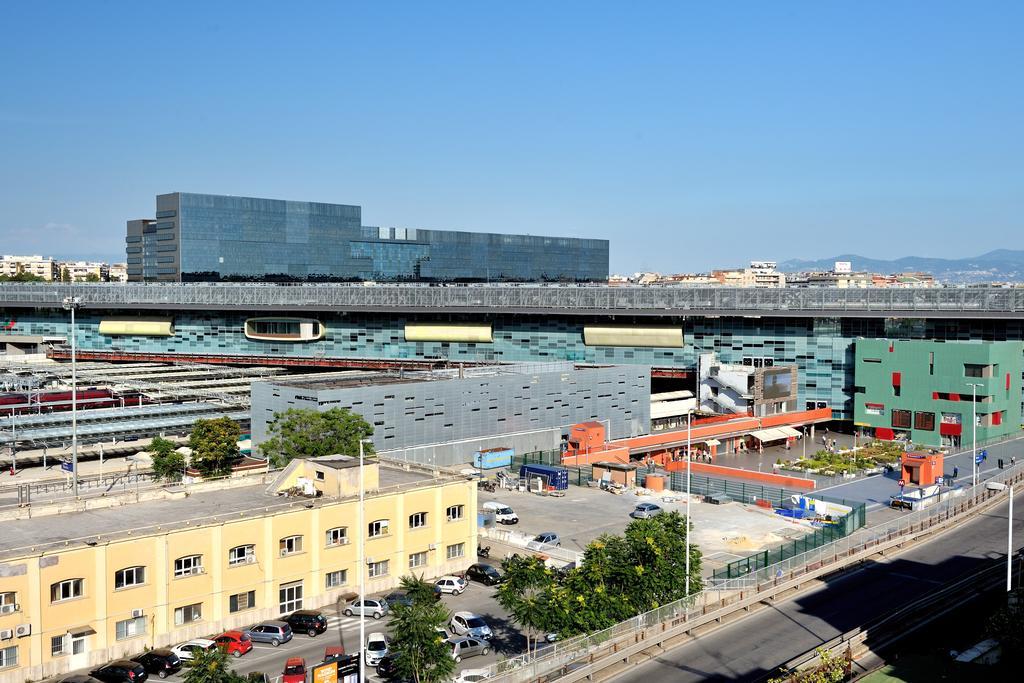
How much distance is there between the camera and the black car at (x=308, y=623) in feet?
103

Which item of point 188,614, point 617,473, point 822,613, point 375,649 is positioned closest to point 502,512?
point 617,473


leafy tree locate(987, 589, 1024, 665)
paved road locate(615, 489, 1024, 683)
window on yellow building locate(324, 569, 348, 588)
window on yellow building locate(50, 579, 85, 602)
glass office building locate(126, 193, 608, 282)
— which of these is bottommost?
paved road locate(615, 489, 1024, 683)

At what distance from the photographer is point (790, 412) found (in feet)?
258

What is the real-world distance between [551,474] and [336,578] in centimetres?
2176

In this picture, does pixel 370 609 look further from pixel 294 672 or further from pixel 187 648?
pixel 187 648

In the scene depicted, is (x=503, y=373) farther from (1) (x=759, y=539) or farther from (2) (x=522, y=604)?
(2) (x=522, y=604)

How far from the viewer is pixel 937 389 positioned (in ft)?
236

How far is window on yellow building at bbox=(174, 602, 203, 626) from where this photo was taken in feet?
99.0

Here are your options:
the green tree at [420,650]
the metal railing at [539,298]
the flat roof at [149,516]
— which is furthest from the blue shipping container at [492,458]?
the green tree at [420,650]

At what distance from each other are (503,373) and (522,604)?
40360mm

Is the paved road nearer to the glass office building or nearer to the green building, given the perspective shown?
the green building

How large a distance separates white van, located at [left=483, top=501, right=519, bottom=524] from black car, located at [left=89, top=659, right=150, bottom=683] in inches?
838

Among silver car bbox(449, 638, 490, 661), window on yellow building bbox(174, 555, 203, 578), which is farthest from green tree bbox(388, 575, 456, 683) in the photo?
window on yellow building bbox(174, 555, 203, 578)

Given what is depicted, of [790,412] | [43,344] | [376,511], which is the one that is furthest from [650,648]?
[43,344]
